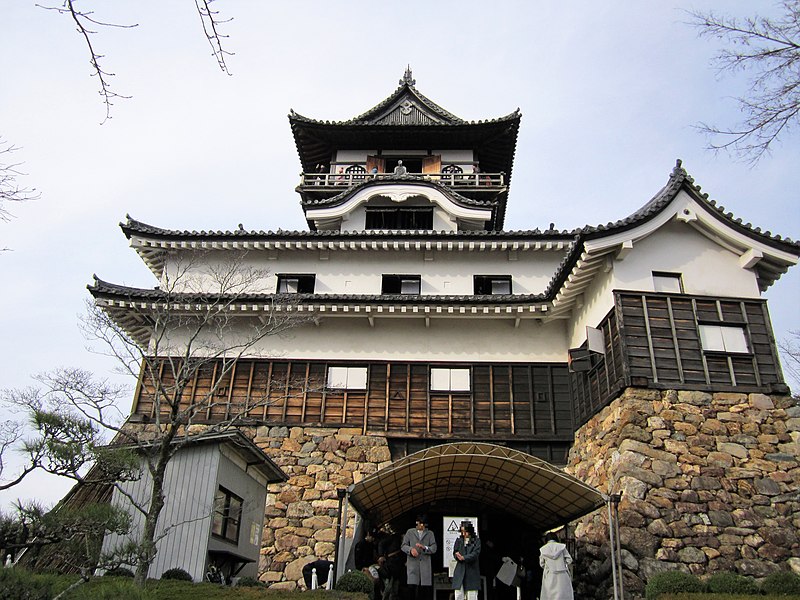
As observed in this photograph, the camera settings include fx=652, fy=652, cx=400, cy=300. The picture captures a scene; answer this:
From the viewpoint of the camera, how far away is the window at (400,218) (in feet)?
82.4

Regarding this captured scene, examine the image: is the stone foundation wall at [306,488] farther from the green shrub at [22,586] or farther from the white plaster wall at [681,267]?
the green shrub at [22,586]

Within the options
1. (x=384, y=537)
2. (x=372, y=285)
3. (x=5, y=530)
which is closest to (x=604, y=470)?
(x=384, y=537)

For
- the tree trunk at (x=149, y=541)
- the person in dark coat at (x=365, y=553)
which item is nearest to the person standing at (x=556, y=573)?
the person in dark coat at (x=365, y=553)

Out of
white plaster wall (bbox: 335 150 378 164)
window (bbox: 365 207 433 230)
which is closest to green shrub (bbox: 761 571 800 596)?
window (bbox: 365 207 433 230)

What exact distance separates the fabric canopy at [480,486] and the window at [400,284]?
287 inches

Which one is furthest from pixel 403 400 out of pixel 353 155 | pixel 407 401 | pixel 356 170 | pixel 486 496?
pixel 353 155

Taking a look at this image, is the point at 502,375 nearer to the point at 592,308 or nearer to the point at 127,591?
the point at 592,308

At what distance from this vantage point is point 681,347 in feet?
48.4

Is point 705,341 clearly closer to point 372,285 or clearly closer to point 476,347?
point 476,347

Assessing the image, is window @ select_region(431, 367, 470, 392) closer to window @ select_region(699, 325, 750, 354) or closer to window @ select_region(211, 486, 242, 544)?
window @ select_region(699, 325, 750, 354)

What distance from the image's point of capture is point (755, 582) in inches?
467

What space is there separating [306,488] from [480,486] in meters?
4.94

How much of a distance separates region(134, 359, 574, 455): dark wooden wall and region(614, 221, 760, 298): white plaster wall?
170 inches

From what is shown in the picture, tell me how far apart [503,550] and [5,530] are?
11612 mm
